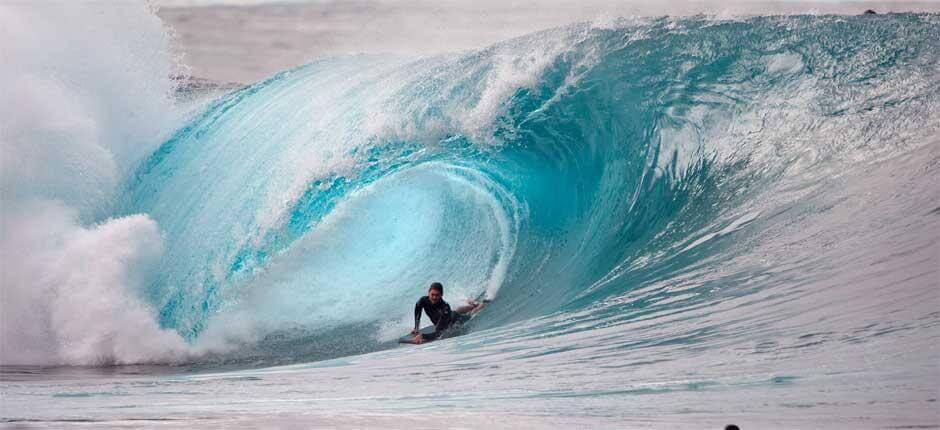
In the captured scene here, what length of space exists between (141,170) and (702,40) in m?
3.93

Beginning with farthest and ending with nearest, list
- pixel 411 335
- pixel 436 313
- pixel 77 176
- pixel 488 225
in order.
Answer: pixel 488 225
pixel 77 176
pixel 436 313
pixel 411 335

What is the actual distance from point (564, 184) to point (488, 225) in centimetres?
56

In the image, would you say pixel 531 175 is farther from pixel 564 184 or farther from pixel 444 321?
pixel 444 321

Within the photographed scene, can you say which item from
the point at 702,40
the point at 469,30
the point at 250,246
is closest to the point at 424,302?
the point at 250,246

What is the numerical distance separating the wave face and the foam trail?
23 cm

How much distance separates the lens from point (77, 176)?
6605 millimetres

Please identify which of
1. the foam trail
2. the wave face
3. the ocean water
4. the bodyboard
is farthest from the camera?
the foam trail

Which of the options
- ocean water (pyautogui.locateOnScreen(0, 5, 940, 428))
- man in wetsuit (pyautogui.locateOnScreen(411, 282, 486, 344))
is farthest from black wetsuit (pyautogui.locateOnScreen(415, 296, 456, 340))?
ocean water (pyautogui.locateOnScreen(0, 5, 940, 428))

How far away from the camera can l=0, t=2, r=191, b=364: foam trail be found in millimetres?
5734

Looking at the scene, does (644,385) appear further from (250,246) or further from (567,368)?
(250,246)

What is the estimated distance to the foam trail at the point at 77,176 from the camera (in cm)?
573

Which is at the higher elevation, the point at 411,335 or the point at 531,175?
the point at 531,175

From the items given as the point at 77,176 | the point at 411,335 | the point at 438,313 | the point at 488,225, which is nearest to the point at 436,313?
the point at 438,313

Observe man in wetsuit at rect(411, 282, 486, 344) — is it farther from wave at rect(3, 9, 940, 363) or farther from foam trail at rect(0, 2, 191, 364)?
foam trail at rect(0, 2, 191, 364)
